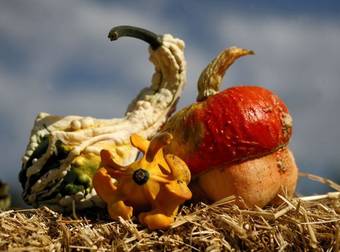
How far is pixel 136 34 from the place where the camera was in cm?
361

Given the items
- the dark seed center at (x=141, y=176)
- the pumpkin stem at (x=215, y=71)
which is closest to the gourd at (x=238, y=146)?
the pumpkin stem at (x=215, y=71)

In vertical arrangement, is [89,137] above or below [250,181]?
above

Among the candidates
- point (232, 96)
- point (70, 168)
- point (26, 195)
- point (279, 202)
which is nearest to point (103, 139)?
point (70, 168)

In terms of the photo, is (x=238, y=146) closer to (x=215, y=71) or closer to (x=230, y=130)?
(x=230, y=130)

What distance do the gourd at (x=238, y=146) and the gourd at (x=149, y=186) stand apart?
0.61 feet

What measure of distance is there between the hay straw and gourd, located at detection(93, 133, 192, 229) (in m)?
0.06

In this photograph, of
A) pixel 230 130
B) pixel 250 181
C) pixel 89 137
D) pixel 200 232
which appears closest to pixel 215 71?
pixel 230 130

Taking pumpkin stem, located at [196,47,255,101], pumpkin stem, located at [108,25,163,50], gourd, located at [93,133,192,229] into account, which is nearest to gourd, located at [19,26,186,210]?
pumpkin stem, located at [108,25,163,50]

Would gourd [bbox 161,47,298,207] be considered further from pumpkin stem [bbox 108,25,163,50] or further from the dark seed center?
pumpkin stem [bbox 108,25,163,50]

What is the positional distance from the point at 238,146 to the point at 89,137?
2.90 feet

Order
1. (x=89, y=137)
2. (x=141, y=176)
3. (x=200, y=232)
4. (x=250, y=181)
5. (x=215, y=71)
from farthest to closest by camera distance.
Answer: (x=89, y=137)
(x=215, y=71)
(x=250, y=181)
(x=141, y=176)
(x=200, y=232)

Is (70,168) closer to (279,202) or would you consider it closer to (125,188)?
(125,188)

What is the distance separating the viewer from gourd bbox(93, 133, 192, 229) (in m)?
2.63

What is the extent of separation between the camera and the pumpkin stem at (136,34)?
3405mm
